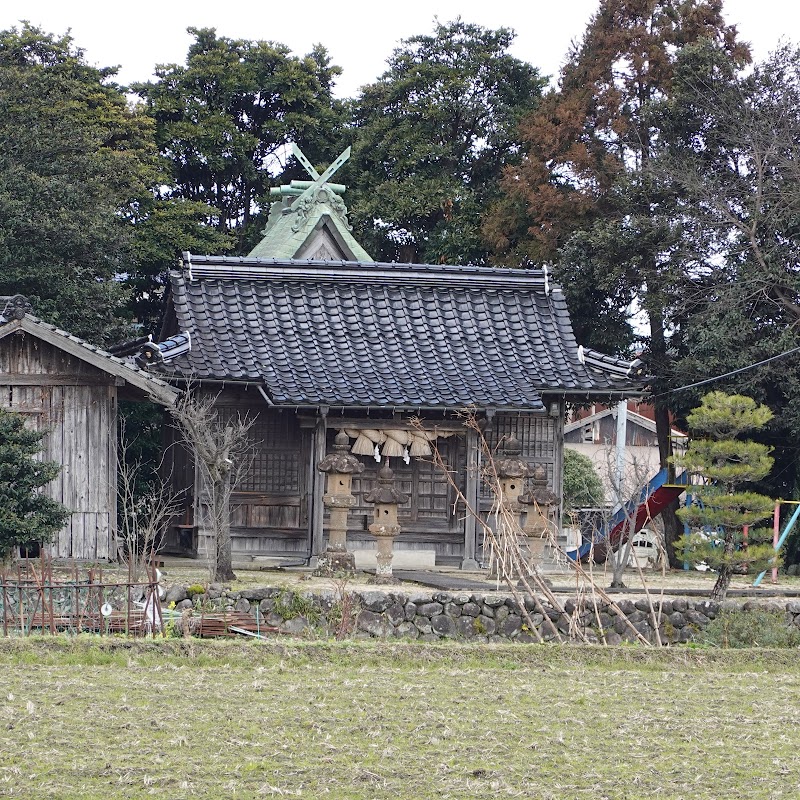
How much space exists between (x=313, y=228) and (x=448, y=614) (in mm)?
14645

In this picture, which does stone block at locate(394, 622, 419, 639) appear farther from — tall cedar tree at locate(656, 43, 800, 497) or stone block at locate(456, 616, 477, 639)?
tall cedar tree at locate(656, 43, 800, 497)

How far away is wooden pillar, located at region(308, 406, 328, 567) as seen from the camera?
21.4m

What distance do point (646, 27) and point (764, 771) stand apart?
22734 mm

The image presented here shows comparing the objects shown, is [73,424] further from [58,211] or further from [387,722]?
[387,722]

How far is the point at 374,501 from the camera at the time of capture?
19.3 meters

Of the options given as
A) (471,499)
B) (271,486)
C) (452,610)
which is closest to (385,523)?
(452,610)

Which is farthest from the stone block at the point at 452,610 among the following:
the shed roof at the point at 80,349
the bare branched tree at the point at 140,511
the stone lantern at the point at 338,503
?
the shed roof at the point at 80,349

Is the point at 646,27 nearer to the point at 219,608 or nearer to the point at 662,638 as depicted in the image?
the point at 662,638

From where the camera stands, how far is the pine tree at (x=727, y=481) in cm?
1838

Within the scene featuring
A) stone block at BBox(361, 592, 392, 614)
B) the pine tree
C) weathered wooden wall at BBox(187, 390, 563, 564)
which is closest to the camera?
stone block at BBox(361, 592, 392, 614)

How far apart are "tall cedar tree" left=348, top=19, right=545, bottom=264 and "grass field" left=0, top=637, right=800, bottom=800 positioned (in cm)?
2065

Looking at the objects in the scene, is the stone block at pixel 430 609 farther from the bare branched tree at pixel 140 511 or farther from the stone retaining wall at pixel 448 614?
the bare branched tree at pixel 140 511

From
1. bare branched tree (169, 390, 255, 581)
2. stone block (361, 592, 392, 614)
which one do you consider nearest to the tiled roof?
bare branched tree (169, 390, 255, 581)

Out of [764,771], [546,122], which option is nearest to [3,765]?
[764,771]
